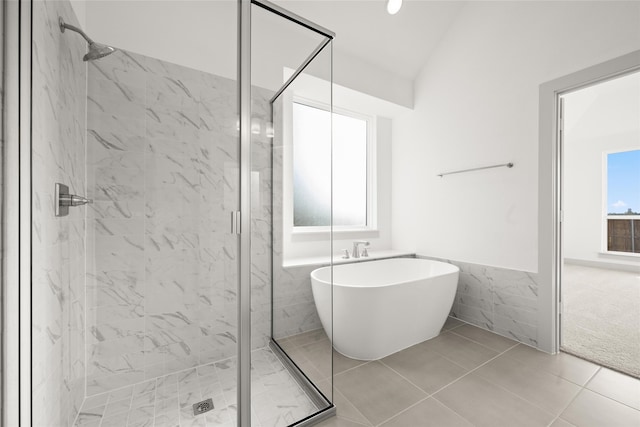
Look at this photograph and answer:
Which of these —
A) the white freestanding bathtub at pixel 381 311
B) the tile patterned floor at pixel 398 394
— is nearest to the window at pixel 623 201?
the tile patterned floor at pixel 398 394

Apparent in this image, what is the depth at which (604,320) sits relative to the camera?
2.61 m

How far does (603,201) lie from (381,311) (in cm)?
559

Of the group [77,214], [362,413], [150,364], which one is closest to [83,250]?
[77,214]

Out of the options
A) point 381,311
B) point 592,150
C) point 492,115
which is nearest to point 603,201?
point 592,150

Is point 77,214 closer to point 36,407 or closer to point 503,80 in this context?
point 36,407

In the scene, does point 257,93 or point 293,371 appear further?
point 293,371

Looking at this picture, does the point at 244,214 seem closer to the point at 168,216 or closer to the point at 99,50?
the point at 168,216

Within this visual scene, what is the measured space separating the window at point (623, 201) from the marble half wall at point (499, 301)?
4.18 m

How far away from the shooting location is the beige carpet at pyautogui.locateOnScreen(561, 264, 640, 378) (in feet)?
6.59

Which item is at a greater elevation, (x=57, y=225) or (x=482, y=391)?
(x=57, y=225)

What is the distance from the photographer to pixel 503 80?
2406 mm

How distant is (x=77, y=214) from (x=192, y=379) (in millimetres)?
1184

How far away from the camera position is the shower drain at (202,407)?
1.47 meters

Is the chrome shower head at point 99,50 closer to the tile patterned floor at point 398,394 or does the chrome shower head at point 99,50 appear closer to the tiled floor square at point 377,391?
the tile patterned floor at point 398,394
